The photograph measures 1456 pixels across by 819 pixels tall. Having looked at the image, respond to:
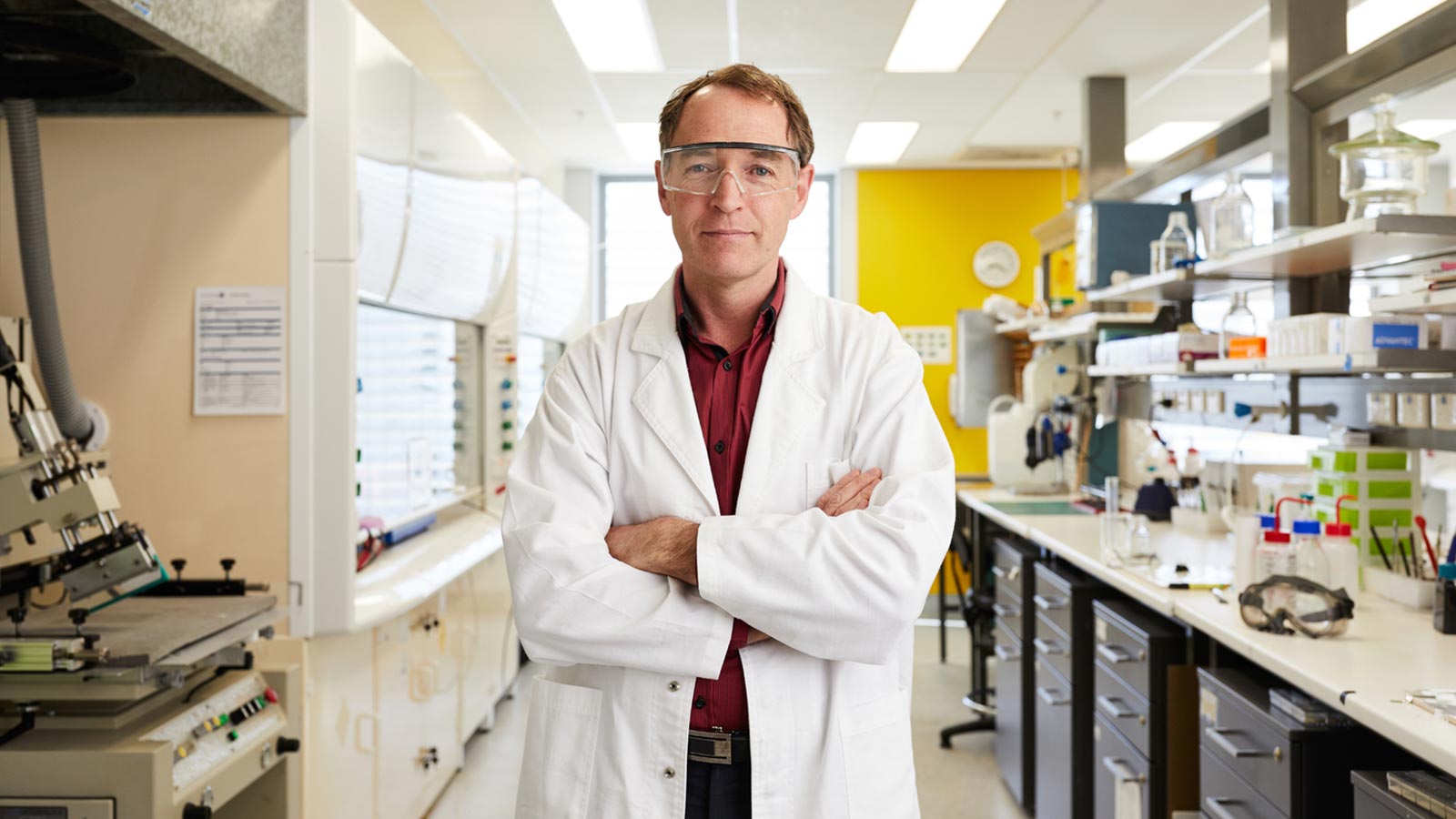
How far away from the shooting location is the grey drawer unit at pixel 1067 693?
296cm

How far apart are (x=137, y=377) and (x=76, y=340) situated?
0.15 meters

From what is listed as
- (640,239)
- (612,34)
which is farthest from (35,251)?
(640,239)

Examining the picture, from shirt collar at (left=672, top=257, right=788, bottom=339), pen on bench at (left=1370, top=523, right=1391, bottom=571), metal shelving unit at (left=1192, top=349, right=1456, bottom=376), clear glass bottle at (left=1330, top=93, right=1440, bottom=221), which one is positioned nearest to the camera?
shirt collar at (left=672, top=257, right=788, bottom=339)

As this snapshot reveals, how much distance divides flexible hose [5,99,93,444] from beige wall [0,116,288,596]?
214 millimetres

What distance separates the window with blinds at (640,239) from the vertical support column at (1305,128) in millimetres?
4102

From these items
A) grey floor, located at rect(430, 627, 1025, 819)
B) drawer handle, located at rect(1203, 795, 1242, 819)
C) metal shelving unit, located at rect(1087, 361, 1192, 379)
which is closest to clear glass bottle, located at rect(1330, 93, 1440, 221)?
metal shelving unit, located at rect(1087, 361, 1192, 379)

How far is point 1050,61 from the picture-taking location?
452 cm

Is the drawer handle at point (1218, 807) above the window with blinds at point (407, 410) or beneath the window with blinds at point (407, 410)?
beneath

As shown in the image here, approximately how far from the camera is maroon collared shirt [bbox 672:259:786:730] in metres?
1.41

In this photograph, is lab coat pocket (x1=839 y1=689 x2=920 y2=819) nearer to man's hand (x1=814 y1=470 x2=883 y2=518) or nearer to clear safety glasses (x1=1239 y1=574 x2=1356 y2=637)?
man's hand (x1=814 y1=470 x2=883 y2=518)

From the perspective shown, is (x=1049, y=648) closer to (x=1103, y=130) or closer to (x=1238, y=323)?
(x=1238, y=323)

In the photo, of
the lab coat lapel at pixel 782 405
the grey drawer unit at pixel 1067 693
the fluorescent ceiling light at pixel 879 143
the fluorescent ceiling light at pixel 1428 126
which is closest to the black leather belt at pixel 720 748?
the lab coat lapel at pixel 782 405

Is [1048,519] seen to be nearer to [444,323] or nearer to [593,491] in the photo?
[444,323]

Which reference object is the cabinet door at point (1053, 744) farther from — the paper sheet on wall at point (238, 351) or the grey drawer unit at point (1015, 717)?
the paper sheet on wall at point (238, 351)
